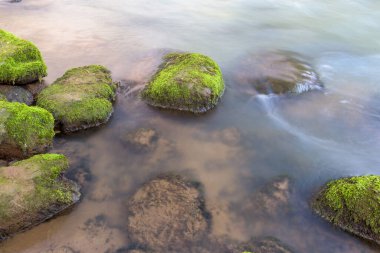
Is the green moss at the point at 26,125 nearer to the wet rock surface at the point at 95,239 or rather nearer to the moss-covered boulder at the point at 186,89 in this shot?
the wet rock surface at the point at 95,239

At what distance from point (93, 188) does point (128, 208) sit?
0.78 metres

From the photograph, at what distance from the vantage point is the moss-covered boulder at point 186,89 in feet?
25.6

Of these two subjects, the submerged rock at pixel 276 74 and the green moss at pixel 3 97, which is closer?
the green moss at pixel 3 97

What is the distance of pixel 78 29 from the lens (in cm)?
1198

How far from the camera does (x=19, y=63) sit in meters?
8.09

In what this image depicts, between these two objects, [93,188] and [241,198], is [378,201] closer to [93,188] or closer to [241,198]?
[241,198]

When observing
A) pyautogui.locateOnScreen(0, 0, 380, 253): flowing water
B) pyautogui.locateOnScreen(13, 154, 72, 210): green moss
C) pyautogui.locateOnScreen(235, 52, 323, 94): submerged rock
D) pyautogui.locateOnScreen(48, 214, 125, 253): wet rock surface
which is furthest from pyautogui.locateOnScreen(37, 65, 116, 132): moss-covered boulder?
pyautogui.locateOnScreen(235, 52, 323, 94): submerged rock

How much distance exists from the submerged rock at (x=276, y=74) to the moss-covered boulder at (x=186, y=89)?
1197 mm

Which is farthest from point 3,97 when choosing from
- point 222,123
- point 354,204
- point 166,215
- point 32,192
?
point 354,204

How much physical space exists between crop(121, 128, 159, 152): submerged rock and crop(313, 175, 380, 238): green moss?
322 cm

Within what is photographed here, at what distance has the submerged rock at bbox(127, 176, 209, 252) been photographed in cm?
518

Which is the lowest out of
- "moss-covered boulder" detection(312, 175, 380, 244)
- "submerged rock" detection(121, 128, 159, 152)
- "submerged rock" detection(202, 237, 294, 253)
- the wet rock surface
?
the wet rock surface

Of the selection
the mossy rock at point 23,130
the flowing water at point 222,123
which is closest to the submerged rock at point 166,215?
the flowing water at point 222,123

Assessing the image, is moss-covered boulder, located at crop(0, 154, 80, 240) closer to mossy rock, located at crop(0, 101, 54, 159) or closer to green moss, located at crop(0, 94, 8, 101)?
mossy rock, located at crop(0, 101, 54, 159)
